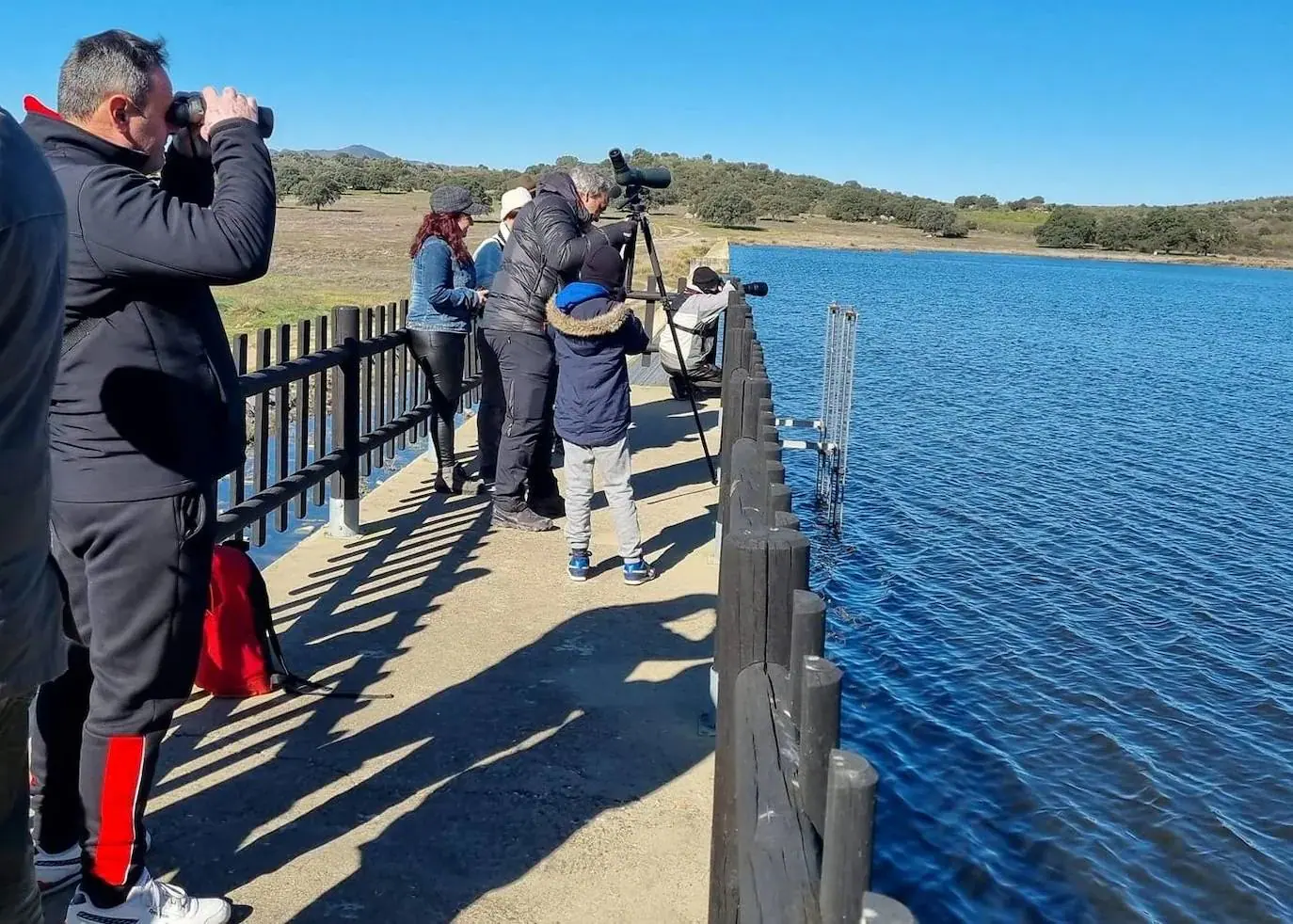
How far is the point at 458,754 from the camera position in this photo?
4398 mm

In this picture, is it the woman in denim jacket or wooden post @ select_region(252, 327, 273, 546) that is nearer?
wooden post @ select_region(252, 327, 273, 546)

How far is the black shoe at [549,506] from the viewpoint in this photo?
25.3 feet

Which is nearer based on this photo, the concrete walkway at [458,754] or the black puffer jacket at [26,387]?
the black puffer jacket at [26,387]

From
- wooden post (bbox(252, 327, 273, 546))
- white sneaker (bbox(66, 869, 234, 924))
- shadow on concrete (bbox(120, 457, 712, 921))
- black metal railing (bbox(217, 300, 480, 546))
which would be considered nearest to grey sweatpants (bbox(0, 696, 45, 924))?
white sneaker (bbox(66, 869, 234, 924))

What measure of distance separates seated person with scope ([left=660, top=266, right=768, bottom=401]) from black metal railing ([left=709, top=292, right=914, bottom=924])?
9.28 metres

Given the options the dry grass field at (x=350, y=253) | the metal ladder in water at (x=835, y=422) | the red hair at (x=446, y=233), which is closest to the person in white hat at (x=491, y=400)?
the red hair at (x=446, y=233)

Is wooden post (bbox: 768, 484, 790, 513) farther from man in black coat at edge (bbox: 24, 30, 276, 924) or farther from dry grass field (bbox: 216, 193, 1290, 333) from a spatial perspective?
dry grass field (bbox: 216, 193, 1290, 333)

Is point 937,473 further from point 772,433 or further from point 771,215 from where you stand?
point 771,215

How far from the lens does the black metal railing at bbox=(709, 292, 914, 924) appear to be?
1.65 metres

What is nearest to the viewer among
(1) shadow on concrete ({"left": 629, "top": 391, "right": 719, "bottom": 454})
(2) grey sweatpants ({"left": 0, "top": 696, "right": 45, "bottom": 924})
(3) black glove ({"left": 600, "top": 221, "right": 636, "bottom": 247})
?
(2) grey sweatpants ({"left": 0, "top": 696, "right": 45, "bottom": 924})

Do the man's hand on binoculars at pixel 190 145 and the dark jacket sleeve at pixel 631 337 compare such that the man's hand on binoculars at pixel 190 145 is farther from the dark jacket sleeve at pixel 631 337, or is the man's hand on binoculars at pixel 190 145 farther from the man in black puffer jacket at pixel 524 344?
the man in black puffer jacket at pixel 524 344

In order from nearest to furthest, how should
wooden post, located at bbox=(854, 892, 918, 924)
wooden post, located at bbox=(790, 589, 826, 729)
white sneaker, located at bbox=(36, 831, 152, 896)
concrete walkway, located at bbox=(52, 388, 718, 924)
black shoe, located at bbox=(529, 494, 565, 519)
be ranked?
1. wooden post, located at bbox=(854, 892, 918, 924)
2. wooden post, located at bbox=(790, 589, 826, 729)
3. white sneaker, located at bbox=(36, 831, 152, 896)
4. concrete walkway, located at bbox=(52, 388, 718, 924)
5. black shoe, located at bbox=(529, 494, 565, 519)

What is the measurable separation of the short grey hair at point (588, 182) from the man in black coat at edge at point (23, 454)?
4.55 metres

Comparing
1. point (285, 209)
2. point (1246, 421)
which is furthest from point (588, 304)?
point (285, 209)
